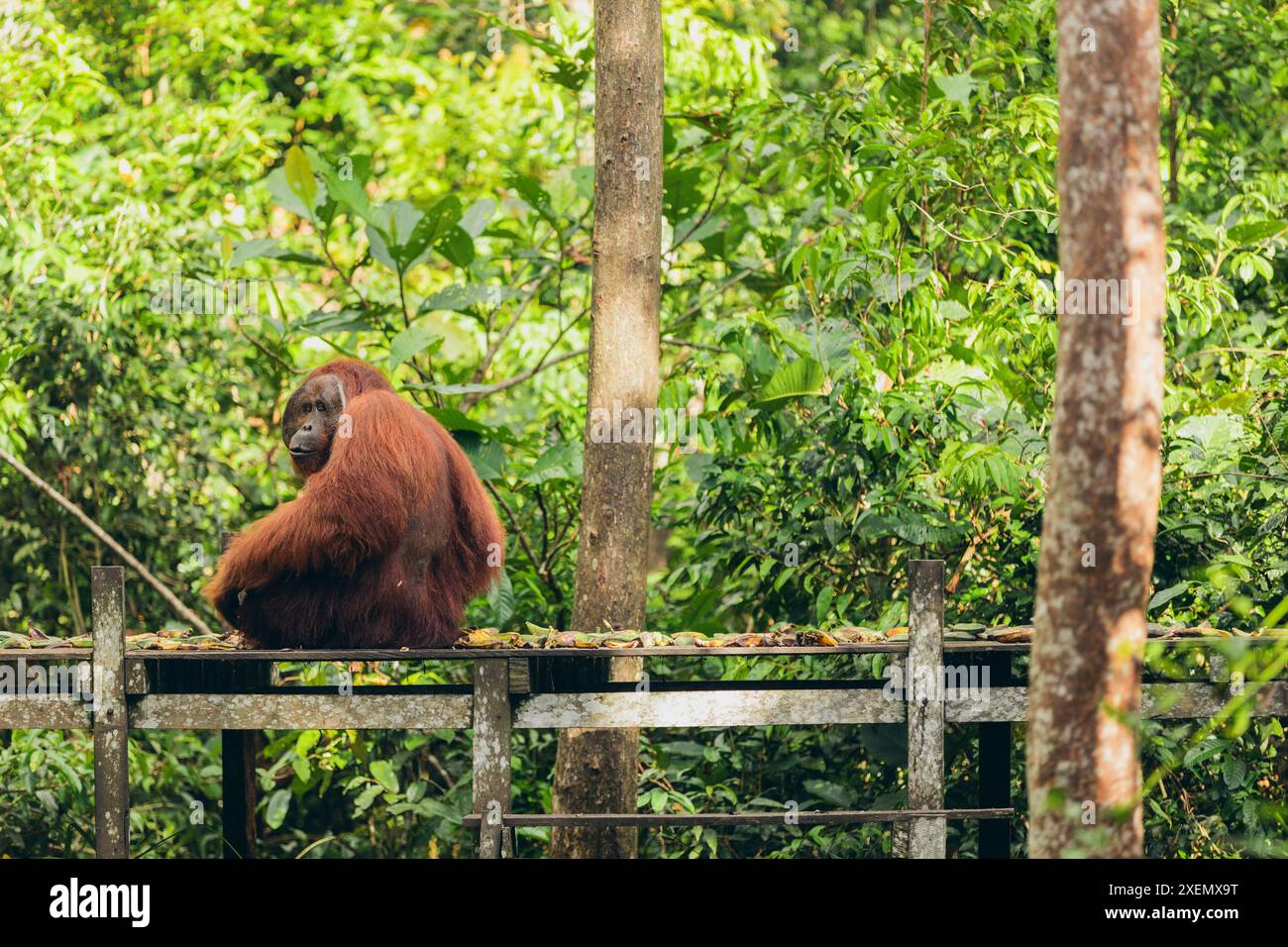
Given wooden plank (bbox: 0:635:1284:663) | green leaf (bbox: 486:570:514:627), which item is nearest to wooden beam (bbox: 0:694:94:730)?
wooden plank (bbox: 0:635:1284:663)

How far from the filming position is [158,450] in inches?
315

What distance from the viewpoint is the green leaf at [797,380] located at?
6324 millimetres

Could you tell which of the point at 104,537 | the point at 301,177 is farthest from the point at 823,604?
the point at 104,537

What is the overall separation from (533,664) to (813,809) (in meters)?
2.25

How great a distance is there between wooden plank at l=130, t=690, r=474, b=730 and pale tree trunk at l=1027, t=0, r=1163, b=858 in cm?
223

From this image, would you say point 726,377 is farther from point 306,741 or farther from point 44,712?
point 44,712

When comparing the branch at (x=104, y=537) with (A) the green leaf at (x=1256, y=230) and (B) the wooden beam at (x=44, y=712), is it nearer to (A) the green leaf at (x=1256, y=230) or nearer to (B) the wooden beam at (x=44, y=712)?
(B) the wooden beam at (x=44, y=712)

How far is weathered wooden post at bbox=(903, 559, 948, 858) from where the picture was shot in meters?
4.99

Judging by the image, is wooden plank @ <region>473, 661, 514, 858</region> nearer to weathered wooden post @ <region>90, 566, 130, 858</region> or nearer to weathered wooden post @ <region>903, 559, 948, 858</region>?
weathered wooden post @ <region>90, 566, 130, 858</region>

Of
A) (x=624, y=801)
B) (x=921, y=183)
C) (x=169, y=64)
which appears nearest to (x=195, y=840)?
(x=624, y=801)

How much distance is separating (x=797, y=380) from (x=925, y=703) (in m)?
1.76

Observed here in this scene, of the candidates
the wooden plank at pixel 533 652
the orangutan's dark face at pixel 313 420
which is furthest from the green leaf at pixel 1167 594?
the orangutan's dark face at pixel 313 420

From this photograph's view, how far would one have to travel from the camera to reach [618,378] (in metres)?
5.95
